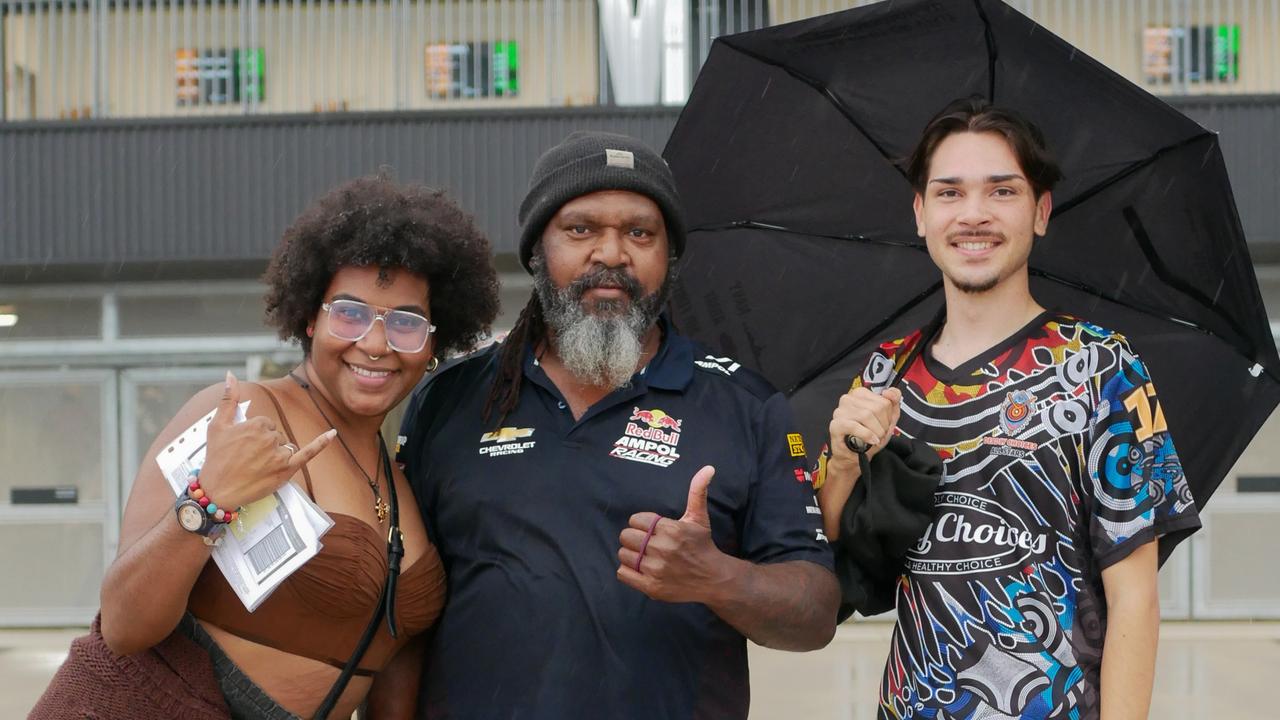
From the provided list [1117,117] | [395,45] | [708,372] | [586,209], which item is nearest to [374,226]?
[586,209]

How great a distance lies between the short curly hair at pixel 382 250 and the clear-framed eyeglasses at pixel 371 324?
0.11 meters

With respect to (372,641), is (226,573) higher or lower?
higher

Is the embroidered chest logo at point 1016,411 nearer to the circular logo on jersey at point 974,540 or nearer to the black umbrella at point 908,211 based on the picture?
the circular logo on jersey at point 974,540

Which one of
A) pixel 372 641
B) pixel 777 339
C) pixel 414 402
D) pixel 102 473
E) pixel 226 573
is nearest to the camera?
pixel 226 573

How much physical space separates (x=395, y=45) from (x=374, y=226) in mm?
7714

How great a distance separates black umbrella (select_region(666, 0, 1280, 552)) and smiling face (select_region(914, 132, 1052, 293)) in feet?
1.12

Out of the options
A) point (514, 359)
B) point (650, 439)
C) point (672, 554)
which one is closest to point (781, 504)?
point (650, 439)

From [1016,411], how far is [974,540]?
0.29m

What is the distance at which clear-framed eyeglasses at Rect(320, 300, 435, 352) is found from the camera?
2732 mm

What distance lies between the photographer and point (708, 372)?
294cm

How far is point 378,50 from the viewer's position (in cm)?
1059

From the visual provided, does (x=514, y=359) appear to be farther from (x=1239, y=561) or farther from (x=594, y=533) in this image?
(x=1239, y=561)

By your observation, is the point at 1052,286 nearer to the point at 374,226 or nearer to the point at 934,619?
the point at 934,619

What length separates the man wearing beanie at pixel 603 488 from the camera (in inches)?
102
